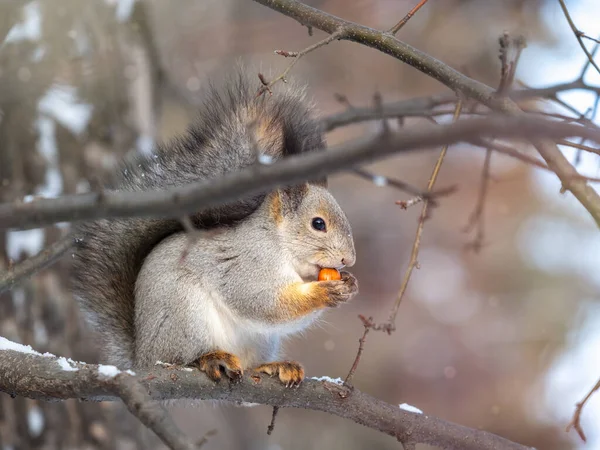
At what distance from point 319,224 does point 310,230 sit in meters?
0.03

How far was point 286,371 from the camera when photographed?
170 cm

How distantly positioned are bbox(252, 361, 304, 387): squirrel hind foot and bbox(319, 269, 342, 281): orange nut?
0.28 metres

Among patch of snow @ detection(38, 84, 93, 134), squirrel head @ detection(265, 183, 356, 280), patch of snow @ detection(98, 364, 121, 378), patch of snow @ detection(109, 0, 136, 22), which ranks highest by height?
patch of snow @ detection(109, 0, 136, 22)

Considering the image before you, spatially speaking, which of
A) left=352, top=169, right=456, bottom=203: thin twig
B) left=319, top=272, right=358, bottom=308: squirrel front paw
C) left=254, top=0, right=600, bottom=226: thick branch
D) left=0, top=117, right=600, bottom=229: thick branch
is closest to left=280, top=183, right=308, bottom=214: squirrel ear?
left=319, top=272, right=358, bottom=308: squirrel front paw

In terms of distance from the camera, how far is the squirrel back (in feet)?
6.36

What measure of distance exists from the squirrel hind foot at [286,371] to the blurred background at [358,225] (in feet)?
3.62

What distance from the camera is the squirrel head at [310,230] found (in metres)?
1.93

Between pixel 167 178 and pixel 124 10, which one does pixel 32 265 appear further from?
pixel 124 10

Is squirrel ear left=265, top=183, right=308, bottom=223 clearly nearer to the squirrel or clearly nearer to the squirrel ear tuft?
the squirrel

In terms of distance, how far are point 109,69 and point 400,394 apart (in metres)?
2.96

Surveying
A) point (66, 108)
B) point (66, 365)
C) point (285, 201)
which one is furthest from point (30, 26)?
point (66, 365)

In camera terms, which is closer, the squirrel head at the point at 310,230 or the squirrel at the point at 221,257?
the squirrel at the point at 221,257

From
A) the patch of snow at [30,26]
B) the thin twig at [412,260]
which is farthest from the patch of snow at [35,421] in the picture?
the thin twig at [412,260]

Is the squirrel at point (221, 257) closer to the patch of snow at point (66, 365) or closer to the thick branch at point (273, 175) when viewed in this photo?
the patch of snow at point (66, 365)
